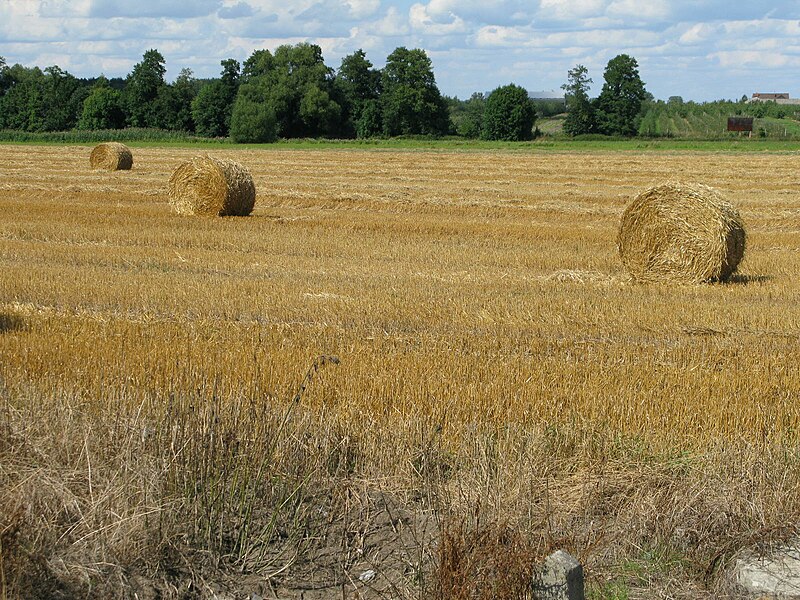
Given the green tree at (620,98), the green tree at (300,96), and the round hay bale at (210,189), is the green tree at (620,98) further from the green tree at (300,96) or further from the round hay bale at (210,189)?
the round hay bale at (210,189)

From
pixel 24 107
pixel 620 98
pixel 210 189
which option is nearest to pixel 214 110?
pixel 24 107

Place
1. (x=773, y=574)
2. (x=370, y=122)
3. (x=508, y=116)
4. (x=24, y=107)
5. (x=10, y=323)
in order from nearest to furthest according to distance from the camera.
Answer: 1. (x=773, y=574)
2. (x=10, y=323)
3. (x=508, y=116)
4. (x=370, y=122)
5. (x=24, y=107)

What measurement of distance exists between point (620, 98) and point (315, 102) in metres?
26.0

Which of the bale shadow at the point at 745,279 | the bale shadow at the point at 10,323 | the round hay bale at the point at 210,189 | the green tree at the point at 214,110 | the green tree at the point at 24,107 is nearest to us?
the bale shadow at the point at 10,323

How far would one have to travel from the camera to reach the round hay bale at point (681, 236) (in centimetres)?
1403

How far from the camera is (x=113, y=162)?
1367 inches

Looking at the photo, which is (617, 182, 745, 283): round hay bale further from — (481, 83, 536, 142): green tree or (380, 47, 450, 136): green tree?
(380, 47, 450, 136): green tree

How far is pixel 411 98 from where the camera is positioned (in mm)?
88188

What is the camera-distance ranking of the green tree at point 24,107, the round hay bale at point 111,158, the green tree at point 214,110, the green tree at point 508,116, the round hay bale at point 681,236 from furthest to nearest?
the green tree at point 24,107 < the green tree at point 508,116 < the green tree at point 214,110 < the round hay bale at point 111,158 < the round hay bale at point 681,236

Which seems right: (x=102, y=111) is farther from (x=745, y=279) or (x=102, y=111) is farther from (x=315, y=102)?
(x=745, y=279)

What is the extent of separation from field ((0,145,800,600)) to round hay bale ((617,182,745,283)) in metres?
0.45

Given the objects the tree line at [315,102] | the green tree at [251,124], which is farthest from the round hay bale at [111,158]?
the tree line at [315,102]

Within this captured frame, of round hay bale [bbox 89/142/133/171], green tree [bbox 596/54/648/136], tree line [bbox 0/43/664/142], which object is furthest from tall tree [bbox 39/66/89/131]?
round hay bale [bbox 89/142/133/171]

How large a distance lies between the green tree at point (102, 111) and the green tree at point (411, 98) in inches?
894
